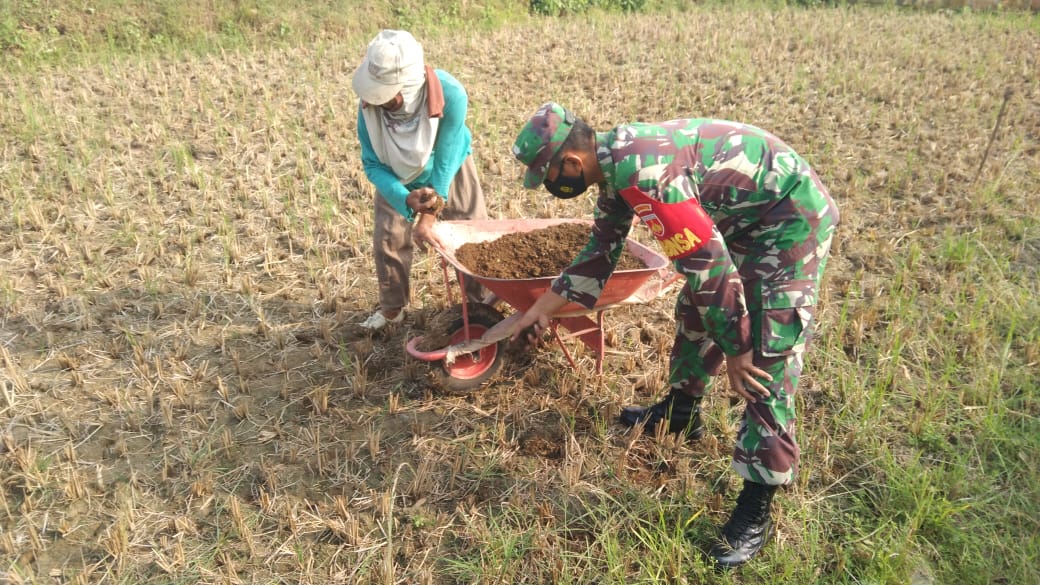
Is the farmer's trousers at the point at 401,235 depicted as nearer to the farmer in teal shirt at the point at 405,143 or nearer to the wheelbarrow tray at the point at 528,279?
the farmer in teal shirt at the point at 405,143

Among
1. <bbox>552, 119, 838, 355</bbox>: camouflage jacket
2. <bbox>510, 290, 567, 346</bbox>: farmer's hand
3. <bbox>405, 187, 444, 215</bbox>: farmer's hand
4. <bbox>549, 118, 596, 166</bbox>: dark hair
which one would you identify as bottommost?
<bbox>510, 290, 567, 346</bbox>: farmer's hand

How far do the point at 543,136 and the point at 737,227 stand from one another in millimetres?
820

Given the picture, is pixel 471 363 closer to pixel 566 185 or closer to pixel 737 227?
pixel 566 185

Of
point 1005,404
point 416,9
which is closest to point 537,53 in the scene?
point 416,9

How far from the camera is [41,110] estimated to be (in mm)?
6789

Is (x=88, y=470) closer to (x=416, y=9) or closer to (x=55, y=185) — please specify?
(x=55, y=185)

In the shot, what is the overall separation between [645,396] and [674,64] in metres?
6.13

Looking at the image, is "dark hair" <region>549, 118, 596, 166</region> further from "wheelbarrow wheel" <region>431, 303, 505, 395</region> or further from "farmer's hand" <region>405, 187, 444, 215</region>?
"wheelbarrow wheel" <region>431, 303, 505, 395</region>

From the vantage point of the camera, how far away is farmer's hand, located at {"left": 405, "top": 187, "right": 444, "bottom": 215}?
3582mm

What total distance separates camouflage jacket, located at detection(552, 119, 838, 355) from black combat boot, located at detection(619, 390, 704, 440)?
0.88m

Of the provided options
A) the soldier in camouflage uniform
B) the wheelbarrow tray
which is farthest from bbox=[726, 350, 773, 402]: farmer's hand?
the wheelbarrow tray

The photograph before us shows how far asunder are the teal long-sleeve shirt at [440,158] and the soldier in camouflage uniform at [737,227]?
1.16 meters

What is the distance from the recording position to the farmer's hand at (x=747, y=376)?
252 cm

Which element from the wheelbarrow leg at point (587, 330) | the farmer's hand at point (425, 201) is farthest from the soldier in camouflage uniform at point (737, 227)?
the farmer's hand at point (425, 201)
